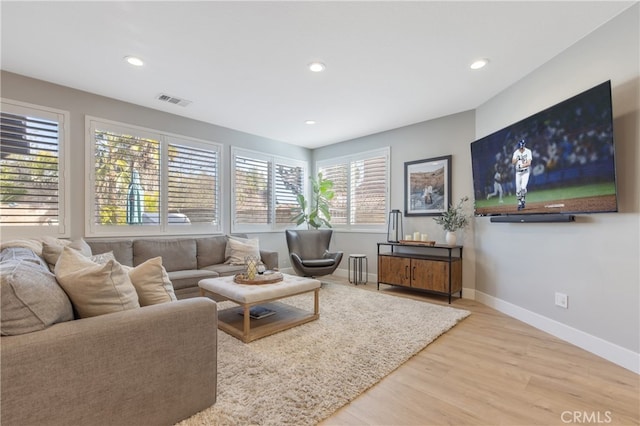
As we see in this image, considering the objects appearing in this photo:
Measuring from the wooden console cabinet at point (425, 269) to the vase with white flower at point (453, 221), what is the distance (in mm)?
164

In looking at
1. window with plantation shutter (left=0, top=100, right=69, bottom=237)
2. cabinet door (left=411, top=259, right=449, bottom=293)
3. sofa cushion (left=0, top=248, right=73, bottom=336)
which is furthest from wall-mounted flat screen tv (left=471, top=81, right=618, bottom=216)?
window with plantation shutter (left=0, top=100, right=69, bottom=237)

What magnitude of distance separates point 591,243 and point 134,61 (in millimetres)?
4489

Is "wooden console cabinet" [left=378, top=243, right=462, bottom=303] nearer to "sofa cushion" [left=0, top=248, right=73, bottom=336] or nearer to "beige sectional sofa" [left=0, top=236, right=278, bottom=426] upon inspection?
"beige sectional sofa" [left=0, top=236, right=278, bottom=426]

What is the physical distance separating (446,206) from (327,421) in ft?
11.5

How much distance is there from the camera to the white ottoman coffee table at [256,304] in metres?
2.60

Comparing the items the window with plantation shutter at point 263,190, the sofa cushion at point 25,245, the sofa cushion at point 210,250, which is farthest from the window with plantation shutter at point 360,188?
the sofa cushion at point 25,245

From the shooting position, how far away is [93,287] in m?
1.41

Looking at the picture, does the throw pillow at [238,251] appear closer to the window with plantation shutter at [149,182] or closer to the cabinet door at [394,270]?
the window with plantation shutter at [149,182]

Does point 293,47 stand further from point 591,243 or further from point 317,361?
point 591,243

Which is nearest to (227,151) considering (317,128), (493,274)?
(317,128)

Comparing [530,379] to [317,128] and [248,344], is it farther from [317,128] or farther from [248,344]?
[317,128]

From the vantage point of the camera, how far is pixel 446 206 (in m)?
4.32

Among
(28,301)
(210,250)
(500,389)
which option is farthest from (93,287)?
(210,250)

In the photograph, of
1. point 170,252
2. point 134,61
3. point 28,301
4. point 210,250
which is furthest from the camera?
point 210,250
